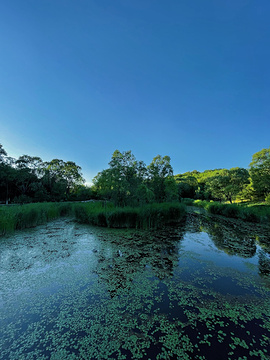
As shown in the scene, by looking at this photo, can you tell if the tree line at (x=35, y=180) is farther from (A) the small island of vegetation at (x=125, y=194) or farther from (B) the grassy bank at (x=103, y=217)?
(B) the grassy bank at (x=103, y=217)

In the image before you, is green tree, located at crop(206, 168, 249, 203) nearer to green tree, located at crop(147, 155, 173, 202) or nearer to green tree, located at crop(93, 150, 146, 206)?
green tree, located at crop(147, 155, 173, 202)

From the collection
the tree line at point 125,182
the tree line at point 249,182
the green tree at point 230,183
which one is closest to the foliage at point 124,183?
the tree line at point 125,182

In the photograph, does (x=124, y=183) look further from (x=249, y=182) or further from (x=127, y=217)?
(x=249, y=182)

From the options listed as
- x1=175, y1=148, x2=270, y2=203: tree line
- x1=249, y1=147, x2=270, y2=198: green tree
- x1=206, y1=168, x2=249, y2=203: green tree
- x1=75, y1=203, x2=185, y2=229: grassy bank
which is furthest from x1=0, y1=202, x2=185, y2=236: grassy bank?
x1=206, y1=168, x2=249, y2=203: green tree

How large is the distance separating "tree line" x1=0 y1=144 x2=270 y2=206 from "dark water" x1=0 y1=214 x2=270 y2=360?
649 centimetres

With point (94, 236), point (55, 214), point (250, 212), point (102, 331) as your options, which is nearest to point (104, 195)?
point (55, 214)

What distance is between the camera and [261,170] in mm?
18938

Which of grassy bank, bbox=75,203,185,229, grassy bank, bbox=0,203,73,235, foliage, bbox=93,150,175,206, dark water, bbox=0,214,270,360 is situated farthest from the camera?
foliage, bbox=93,150,175,206

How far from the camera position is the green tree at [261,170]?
59.0 ft

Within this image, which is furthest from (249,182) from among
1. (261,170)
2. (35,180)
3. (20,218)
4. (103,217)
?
(35,180)

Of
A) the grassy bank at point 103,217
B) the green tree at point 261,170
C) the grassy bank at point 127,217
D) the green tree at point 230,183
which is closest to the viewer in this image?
the grassy bank at point 103,217

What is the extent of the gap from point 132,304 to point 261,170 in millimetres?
22902

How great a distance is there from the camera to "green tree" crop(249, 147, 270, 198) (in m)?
18.0

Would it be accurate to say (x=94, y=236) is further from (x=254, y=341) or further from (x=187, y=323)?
(x=254, y=341)
